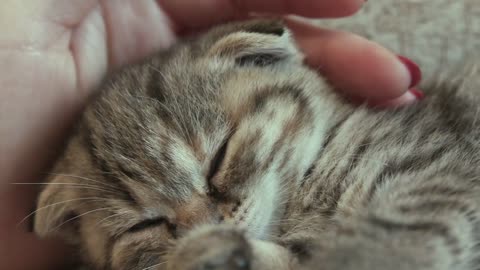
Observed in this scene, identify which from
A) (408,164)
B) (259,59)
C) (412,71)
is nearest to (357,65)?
(412,71)

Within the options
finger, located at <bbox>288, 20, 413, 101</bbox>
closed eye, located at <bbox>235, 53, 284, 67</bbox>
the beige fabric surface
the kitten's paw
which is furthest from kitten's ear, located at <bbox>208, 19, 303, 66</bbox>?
the beige fabric surface

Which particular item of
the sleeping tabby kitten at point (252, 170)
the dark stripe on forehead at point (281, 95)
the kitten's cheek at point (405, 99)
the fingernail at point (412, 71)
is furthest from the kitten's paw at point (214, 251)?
the fingernail at point (412, 71)

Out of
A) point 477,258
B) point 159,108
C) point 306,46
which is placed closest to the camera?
point 477,258

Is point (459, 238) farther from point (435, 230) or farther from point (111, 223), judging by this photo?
point (111, 223)

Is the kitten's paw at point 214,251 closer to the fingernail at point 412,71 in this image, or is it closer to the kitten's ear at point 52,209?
the kitten's ear at point 52,209

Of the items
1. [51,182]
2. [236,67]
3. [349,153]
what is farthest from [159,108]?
[349,153]

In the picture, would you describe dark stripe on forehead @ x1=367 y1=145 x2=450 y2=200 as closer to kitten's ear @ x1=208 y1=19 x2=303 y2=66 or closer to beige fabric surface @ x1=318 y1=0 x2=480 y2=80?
kitten's ear @ x1=208 y1=19 x2=303 y2=66
